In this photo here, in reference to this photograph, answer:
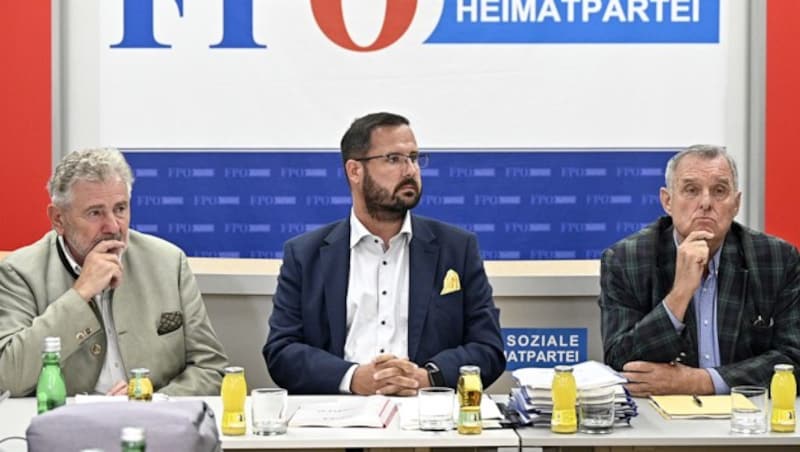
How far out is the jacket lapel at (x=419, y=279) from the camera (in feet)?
14.9

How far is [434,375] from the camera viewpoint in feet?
14.0

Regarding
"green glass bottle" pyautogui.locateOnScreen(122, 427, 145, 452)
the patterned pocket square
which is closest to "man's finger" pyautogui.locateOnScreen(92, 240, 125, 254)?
the patterned pocket square

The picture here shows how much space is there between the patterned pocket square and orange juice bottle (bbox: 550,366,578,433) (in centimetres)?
165

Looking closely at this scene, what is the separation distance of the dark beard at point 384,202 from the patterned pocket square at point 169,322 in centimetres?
81

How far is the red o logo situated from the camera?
5.08 m

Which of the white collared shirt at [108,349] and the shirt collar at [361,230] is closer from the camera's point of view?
the white collared shirt at [108,349]

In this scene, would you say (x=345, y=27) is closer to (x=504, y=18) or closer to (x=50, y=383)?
(x=504, y=18)

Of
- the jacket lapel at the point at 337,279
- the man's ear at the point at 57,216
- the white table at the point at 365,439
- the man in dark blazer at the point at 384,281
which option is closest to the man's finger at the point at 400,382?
the man in dark blazer at the point at 384,281

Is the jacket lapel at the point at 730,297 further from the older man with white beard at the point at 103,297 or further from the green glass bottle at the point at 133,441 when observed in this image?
the green glass bottle at the point at 133,441

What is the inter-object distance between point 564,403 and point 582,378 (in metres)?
0.13

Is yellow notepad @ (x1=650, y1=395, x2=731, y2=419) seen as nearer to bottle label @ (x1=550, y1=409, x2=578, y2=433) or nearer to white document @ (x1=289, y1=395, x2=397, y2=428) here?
bottle label @ (x1=550, y1=409, x2=578, y2=433)

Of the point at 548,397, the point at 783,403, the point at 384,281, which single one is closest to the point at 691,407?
the point at 783,403

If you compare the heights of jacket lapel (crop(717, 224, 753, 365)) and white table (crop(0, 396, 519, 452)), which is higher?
jacket lapel (crop(717, 224, 753, 365))

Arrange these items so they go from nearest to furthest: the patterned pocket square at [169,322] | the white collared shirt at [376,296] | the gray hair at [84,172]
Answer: the gray hair at [84,172] < the patterned pocket square at [169,322] < the white collared shirt at [376,296]
